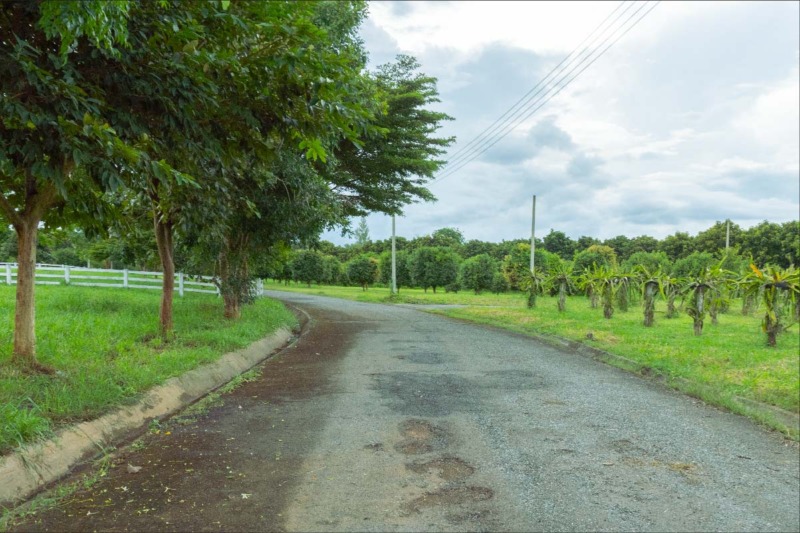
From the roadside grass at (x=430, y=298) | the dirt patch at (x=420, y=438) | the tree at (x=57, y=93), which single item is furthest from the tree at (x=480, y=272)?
the tree at (x=57, y=93)

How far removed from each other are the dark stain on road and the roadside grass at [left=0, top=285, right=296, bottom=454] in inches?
25.2

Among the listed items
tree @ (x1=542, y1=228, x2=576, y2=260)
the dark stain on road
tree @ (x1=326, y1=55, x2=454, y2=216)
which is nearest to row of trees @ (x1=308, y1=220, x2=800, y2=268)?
tree @ (x1=542, y1=228, x2=576, y2=260)

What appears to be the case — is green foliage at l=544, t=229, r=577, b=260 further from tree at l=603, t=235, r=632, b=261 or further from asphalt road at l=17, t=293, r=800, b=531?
asphalt road at l=17, t=293, r=800, b=531

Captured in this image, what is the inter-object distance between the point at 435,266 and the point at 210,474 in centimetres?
4353

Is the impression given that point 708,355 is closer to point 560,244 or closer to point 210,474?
point 210,474

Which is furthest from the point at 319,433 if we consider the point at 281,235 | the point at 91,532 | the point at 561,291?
the point at 561,291

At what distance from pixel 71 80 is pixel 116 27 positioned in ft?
2.20

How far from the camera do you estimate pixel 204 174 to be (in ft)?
21.4

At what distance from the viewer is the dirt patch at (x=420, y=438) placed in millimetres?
4828

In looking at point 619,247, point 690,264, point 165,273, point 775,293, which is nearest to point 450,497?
point 165,273

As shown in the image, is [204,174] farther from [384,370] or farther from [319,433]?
[384,370]

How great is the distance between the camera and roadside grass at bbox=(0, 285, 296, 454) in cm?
486

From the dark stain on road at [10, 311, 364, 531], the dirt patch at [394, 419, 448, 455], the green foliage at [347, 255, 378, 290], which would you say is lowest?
the dark stain on road at [10, 311, 364, 531]

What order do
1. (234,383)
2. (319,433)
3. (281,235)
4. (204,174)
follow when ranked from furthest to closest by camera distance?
(281,235) → (234,383) → (204,174) → (319,433)
